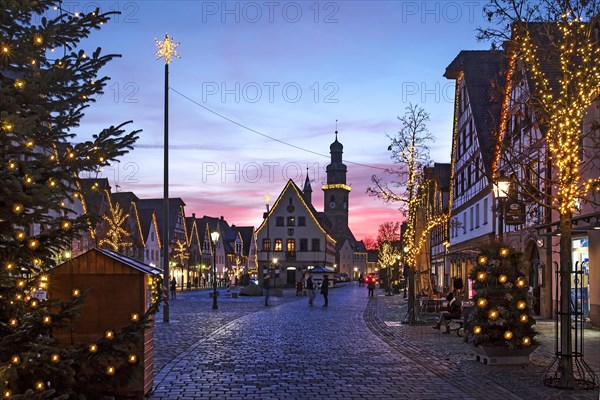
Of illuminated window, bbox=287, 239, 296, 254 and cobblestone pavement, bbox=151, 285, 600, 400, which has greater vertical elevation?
illuminated window, bbox=287, 239, 296, 254

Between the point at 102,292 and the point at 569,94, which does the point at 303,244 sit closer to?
the point at 569,94

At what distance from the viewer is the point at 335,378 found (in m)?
12.5

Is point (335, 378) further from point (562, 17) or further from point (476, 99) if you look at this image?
point (476, 99)

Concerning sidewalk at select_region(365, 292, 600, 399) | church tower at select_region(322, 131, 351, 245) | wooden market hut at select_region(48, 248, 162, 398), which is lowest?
sidewalk at select_region(365, 292, 600, 399)

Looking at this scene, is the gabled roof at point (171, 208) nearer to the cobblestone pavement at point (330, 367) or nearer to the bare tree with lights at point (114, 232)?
the bare tree with lights at point (114, 232)

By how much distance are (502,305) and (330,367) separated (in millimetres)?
3431

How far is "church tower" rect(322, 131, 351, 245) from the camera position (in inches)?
6506

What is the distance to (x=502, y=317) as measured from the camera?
14227 mm

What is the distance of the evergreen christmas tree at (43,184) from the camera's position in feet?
22.6

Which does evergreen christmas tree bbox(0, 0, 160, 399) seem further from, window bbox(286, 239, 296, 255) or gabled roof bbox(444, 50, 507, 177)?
window bbox(286, 239, 296, 255)

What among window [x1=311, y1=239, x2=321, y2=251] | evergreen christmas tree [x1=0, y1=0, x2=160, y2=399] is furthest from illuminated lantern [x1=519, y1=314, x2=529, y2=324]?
window [x1=311, y1=239, x2=321, y2=251]

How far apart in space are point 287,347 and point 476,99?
2830 cm

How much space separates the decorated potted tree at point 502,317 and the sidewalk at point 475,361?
29cm

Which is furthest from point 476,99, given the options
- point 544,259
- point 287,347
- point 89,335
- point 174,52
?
point 89,335
